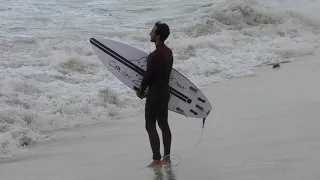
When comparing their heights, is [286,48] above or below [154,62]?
below

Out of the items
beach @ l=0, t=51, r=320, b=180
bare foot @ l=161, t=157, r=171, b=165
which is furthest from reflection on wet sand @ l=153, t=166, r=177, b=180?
bare foot @ l=161, t=157, r=171, b=165

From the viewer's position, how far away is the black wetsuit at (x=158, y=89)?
611 centimetres

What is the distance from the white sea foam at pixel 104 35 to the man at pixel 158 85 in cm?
207

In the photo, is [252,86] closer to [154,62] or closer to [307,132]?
[307,132]

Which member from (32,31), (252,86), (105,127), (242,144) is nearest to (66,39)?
(32,31)

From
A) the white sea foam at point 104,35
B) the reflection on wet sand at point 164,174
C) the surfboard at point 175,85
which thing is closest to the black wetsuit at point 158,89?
the reflection on wet sand at point 164,174

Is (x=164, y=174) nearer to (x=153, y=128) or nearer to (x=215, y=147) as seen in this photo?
(x=153, y=128)

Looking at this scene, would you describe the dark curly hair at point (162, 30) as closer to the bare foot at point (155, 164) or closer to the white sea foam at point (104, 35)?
the bare foot at point (155, 164)

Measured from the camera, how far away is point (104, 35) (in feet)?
62.8

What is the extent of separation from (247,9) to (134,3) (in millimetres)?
7039

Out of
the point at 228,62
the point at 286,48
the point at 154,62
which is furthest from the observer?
the point at 286,48

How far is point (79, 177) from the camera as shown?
608 cm

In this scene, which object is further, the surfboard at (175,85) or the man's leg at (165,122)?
the surfboard at (175,85)

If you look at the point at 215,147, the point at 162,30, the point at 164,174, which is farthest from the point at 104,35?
the point at 164,174
